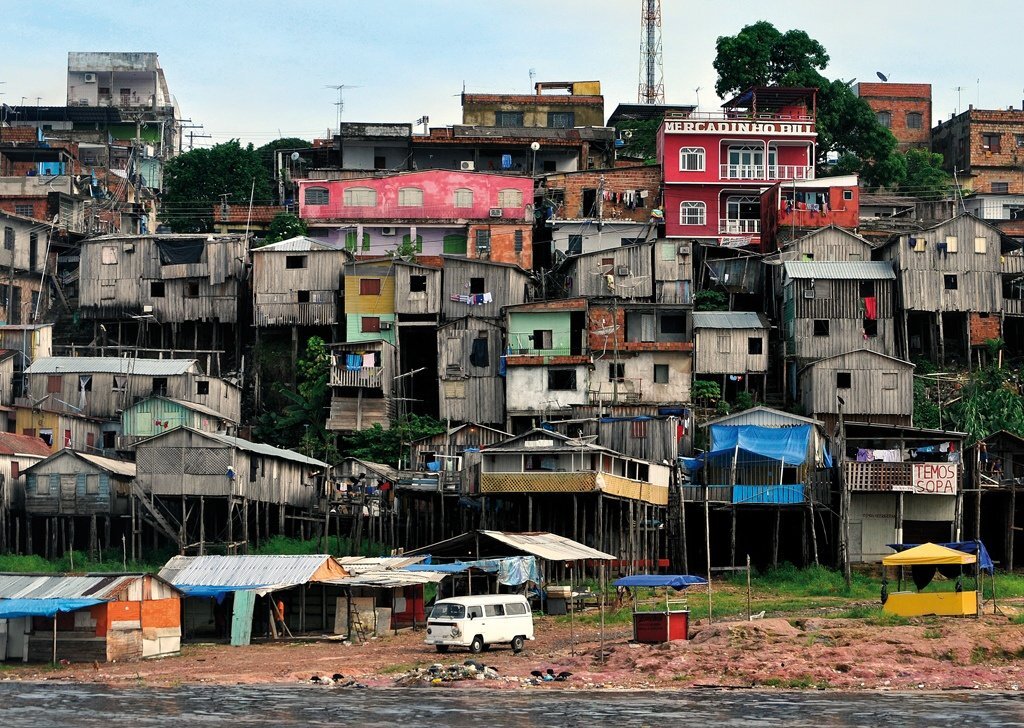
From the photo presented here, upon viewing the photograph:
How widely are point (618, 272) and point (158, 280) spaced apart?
21656 millimetres

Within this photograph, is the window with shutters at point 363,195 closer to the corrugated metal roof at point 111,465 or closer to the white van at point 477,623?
the corrugated metal roof at point 111,465

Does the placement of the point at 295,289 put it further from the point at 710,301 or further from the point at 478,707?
the point at 478,707

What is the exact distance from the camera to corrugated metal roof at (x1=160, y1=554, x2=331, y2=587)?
53344 millimetres

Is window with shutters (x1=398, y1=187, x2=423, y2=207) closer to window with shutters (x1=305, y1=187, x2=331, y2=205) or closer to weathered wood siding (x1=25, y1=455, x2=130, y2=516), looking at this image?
window with shutters (x1=305, y1=187, x2=331, y2=205)

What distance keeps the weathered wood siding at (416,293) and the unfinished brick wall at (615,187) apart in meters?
12.0

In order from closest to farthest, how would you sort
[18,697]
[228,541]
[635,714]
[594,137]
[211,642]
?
[635,714]
[18,697]
[211,642]
[228,541]
[594,137]

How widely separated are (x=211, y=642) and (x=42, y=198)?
4581 cm

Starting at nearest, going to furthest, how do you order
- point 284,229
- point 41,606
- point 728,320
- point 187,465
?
point 41,606, point 187,465, point 728,320, point 284,229

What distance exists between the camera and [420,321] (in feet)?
257

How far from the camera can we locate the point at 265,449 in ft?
230

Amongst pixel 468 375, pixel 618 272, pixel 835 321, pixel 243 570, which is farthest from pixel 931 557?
pixel 618 272

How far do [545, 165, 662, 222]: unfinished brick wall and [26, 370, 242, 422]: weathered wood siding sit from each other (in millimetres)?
22609

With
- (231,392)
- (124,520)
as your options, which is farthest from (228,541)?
(231,392)

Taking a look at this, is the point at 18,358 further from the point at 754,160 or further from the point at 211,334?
the point at 754,160
